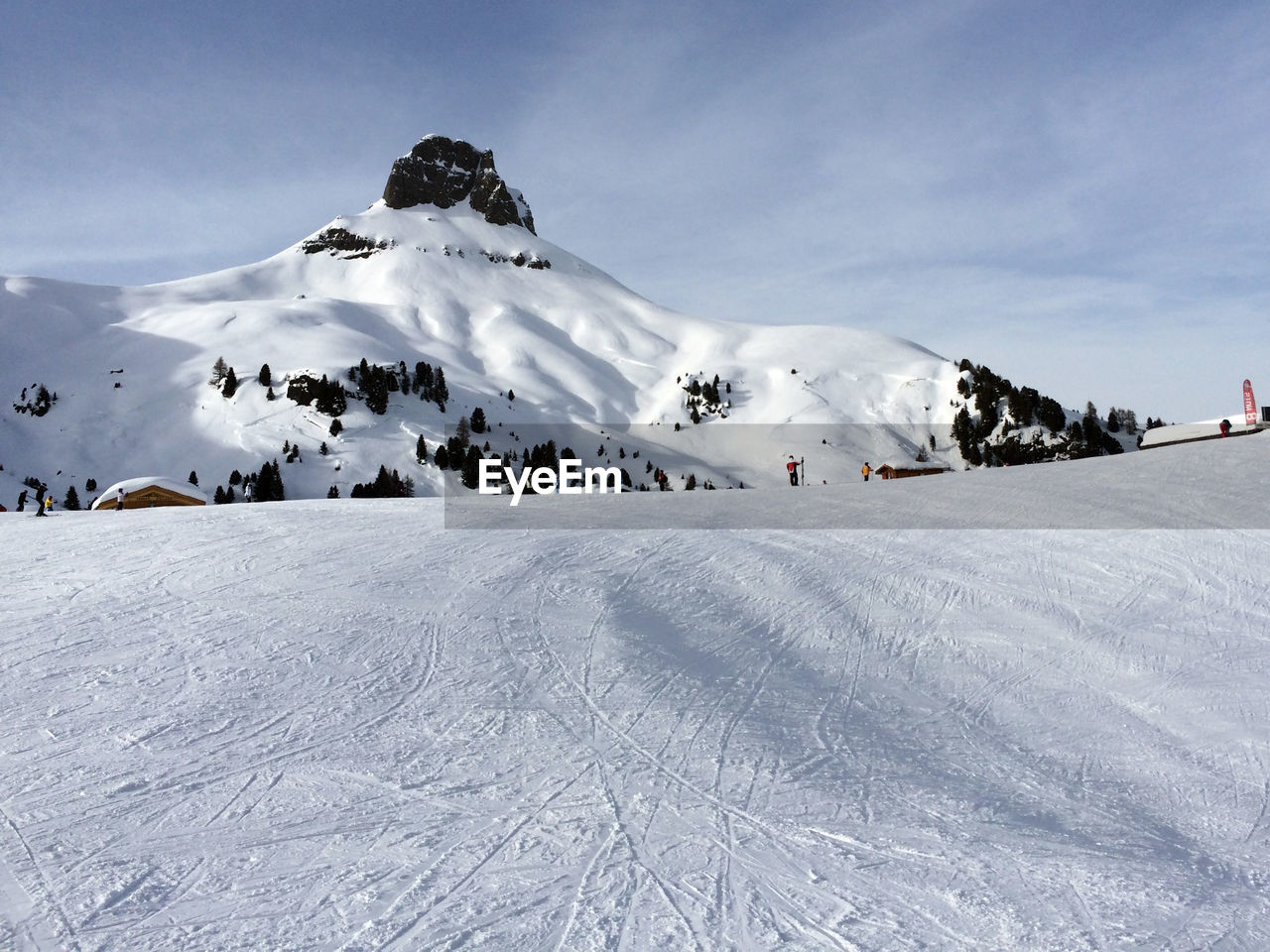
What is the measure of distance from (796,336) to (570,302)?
44.2 metres

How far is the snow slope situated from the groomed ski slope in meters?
68.0

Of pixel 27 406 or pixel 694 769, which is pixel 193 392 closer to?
pixel 27 406

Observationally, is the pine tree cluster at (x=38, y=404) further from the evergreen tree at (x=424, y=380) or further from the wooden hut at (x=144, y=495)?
the wooden hut at (x=144, y=495)

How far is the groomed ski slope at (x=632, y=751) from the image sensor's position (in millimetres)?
5191

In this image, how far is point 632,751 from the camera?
24.7 ft

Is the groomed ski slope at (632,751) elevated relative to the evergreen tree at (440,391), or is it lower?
lower

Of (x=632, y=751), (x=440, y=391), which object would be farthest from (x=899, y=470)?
(x=440, y=391)

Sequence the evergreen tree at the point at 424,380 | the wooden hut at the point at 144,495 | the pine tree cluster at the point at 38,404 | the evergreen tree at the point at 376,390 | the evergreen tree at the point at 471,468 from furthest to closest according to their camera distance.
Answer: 1. the evergreen tree at the point at 424,380
2. the pine tree cluster at the point at 38,404
3. the evergreen tree at the point at 376,390
4. the evergreen tree at the point at 471,468
5. the wooden hut at the point at 144,495

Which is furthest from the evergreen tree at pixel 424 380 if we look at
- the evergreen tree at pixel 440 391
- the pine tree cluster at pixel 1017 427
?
the pine tree cluster at pixel 1017 427

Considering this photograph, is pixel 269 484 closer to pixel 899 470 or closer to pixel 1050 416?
pixel 899 470

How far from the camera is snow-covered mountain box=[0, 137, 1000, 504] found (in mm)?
86688

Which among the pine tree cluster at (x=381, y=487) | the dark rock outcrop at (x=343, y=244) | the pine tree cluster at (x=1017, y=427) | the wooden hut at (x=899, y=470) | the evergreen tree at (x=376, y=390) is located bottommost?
the pine tree cluster at (x=381, y=487)

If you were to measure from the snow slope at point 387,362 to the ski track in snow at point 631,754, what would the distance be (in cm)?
6796

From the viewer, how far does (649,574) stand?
13727 millimetres
